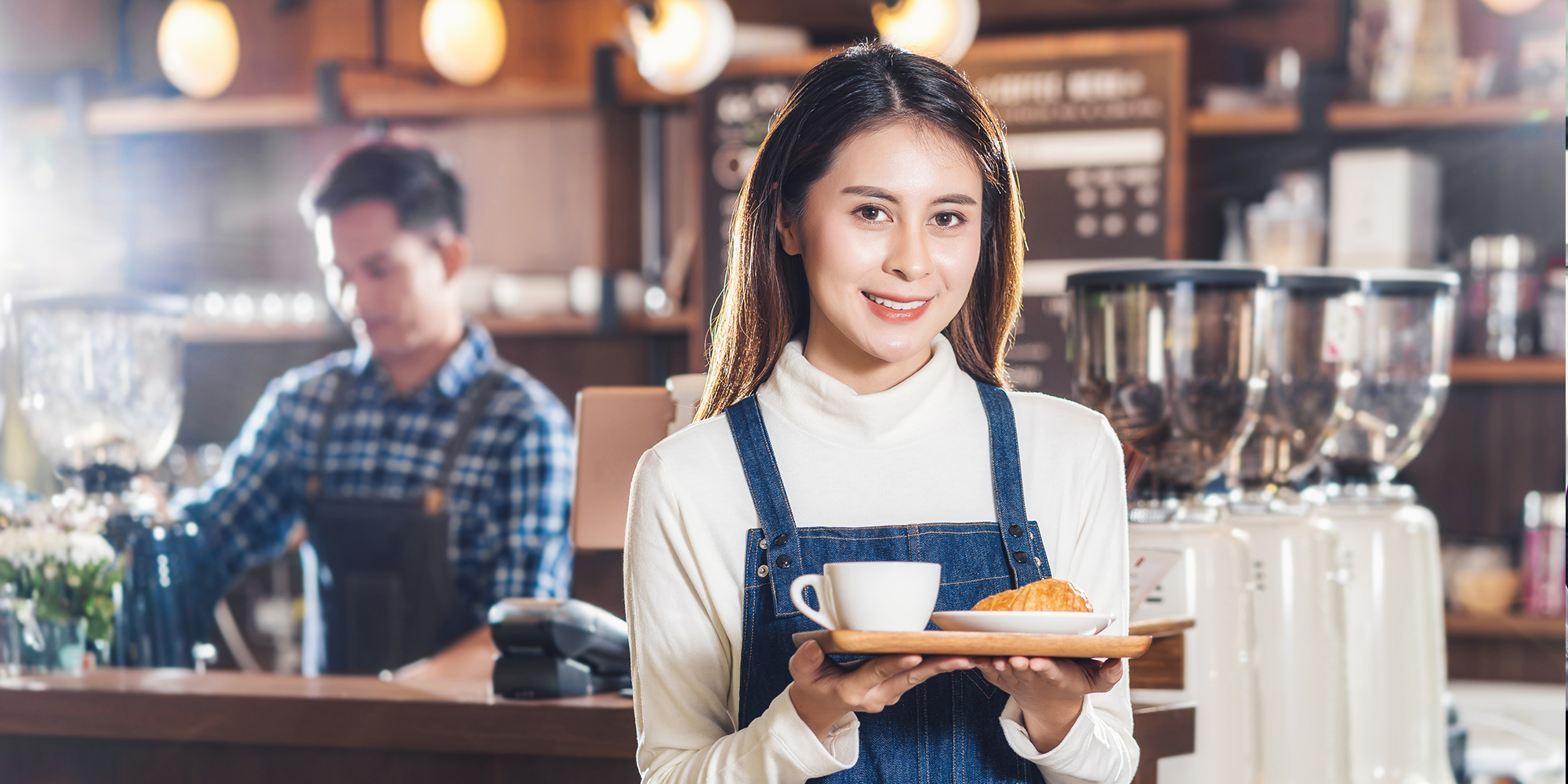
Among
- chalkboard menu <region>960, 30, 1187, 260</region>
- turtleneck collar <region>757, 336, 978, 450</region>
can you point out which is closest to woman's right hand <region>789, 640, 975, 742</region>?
turtleneck collar <region>757, 336, 978, 450</region>

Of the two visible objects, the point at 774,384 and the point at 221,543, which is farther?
the point at 221,543

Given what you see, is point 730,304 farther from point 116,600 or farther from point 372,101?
point 372,101

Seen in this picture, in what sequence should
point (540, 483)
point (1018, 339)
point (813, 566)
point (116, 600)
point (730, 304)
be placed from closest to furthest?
1. point (813, 566)
2. point (730, 304)
3. point (116, 600)
4. point (540, 483)
5. point (1018, 339)

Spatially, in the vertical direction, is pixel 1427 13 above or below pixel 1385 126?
above

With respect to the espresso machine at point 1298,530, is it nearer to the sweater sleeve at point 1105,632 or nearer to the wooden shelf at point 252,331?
the sweater sleeve at point 1105,632

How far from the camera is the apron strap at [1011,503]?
1129mm

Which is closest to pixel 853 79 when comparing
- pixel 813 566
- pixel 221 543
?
pixel 813 566

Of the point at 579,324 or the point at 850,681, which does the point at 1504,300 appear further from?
the point at 850,681

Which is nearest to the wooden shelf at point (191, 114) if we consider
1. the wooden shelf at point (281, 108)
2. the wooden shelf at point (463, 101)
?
the wooden shelf at point (281, 108)

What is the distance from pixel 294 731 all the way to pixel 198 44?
7.16 ft

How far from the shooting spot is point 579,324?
11.7 feet

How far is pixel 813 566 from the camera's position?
1.12 meters

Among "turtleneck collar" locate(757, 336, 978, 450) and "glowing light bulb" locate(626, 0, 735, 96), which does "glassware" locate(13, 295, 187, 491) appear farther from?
"turtleneck collar" locate(757, 336, 978, 450)

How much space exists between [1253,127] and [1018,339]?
2.44 feet
